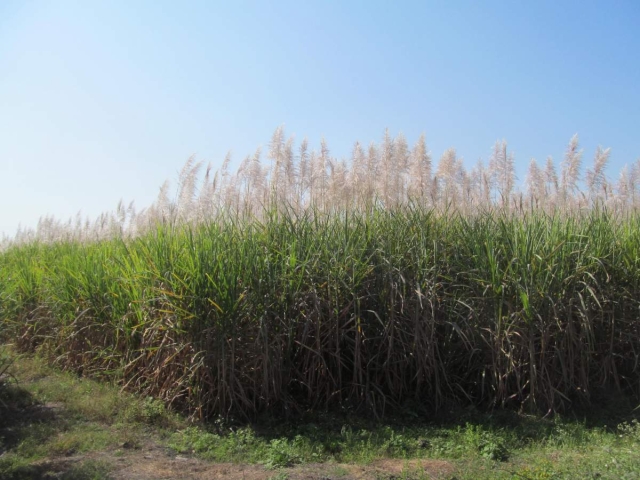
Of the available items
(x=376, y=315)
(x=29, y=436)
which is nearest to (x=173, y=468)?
(x=29, y=436)

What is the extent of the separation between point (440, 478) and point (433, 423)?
4.46ft

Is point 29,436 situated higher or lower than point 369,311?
lower

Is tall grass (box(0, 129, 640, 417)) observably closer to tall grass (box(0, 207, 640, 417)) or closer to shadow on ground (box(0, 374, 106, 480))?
tall grass (box(0, 207, 640, 417))

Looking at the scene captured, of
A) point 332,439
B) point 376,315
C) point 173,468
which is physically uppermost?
point 376,315

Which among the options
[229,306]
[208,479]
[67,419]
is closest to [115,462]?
[208,479]

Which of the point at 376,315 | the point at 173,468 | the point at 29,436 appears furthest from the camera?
the point at 376,315

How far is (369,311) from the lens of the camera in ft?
17.7

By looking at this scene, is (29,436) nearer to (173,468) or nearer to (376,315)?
(173,468)

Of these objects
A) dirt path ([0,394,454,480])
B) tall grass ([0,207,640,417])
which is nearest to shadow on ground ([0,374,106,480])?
dirt path ([0,394,454,480])

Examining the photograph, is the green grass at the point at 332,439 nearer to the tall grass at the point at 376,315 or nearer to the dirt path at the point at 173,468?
the dirt path at the point at 173,468

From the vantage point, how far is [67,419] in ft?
17.4

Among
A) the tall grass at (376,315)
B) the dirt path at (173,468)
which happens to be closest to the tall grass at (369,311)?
the tall grass at (376,315)

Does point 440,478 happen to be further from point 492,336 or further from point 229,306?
point 229,306

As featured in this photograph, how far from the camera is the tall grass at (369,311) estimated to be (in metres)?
5.29
